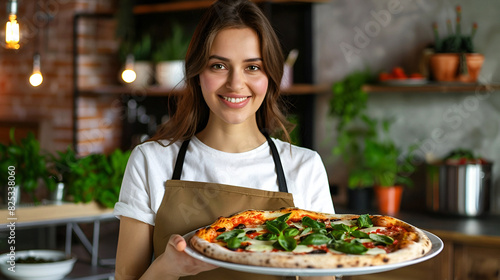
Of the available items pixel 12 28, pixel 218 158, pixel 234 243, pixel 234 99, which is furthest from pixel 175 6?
pixel 234 243

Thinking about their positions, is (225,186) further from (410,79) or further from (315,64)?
(315,64)

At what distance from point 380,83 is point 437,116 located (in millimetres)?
362

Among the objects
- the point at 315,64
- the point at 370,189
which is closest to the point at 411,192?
the point at 370,189

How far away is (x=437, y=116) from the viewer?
3.23 meters

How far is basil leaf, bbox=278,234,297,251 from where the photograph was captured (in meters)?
1.22

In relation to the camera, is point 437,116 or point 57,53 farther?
point 57,53

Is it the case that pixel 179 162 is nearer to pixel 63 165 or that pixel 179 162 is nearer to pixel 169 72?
pixel 63 165

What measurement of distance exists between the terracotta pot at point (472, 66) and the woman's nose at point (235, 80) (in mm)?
1951

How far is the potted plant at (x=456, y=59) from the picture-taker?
9.84 ft

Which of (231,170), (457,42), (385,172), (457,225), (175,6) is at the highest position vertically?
(175,6)

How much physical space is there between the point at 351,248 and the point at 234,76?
0.49m

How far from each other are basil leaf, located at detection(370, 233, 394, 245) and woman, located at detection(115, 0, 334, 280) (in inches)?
10.7

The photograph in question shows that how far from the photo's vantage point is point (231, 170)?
1.54m

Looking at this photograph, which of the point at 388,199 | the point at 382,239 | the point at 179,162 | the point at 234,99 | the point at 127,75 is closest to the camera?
the point at 382,239
